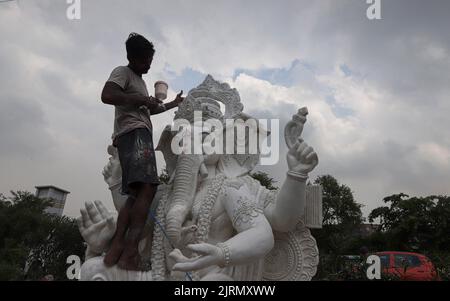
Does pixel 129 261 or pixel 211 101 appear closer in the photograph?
pixel 129 261

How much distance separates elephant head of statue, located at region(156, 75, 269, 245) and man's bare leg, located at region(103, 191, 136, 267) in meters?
0.32

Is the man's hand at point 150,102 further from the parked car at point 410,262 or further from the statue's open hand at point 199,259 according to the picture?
the parked car at point 410,262

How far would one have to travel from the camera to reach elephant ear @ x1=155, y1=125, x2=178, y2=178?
3818mm

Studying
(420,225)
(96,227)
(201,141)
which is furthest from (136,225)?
(420,225)

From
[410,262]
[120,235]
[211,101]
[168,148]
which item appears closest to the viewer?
[120,235]

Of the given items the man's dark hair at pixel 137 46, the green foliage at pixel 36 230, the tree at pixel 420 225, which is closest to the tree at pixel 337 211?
the tree at pixel 420 225

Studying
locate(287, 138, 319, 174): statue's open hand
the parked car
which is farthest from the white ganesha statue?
the parked car

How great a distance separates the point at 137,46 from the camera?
11.0ft

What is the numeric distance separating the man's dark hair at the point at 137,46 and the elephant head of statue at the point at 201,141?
0.74 meters

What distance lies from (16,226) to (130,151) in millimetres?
15609

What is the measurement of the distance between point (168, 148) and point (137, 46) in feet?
3.44

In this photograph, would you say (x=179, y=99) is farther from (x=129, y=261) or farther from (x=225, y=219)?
(x=129, y=261)

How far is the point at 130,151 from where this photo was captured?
3.15m

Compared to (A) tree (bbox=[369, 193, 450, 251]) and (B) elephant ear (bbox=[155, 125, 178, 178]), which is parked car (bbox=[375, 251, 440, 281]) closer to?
(B) elephant ear (bbox=[155, 125, 178, 178])
